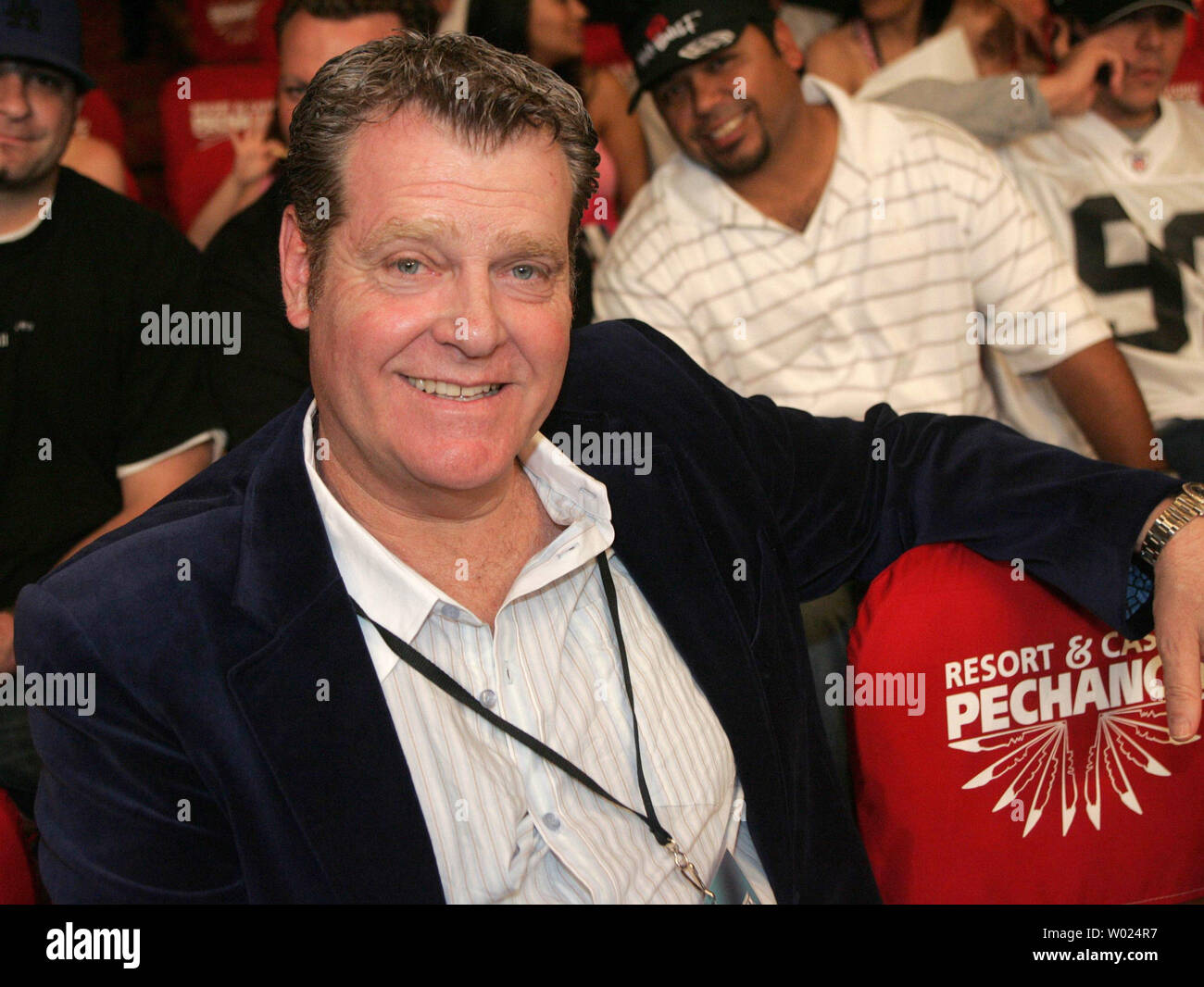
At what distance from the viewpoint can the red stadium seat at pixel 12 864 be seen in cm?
105

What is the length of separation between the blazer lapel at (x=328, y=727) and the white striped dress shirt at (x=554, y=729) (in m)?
0.03

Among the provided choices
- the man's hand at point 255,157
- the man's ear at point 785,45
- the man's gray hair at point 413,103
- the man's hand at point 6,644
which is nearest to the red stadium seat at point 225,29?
the man's hand at point 255,157

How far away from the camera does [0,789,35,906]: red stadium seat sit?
105cm

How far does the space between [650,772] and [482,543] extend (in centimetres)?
27

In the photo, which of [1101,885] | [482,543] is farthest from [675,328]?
[1101,885]

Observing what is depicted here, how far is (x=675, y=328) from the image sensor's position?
2.16 meters

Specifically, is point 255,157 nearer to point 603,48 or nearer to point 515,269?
point 603,48

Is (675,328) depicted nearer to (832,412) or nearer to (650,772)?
(832,412)

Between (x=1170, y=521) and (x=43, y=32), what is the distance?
5.48 ft

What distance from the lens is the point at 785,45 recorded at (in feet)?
7.66

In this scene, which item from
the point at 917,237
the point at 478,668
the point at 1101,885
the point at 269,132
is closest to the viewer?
the point at 478,668

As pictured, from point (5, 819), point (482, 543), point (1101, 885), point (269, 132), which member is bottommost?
point (1101, 885)

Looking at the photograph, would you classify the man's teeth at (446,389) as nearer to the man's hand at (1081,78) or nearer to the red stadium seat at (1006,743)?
the red stadium seat at (1006,743)

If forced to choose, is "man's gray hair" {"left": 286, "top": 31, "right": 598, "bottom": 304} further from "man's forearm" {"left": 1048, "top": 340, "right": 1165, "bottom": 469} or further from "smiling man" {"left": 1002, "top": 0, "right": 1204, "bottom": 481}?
"smiling man" {"left": 1002, "top": 0, "right": 1204, "bottom": 481}
